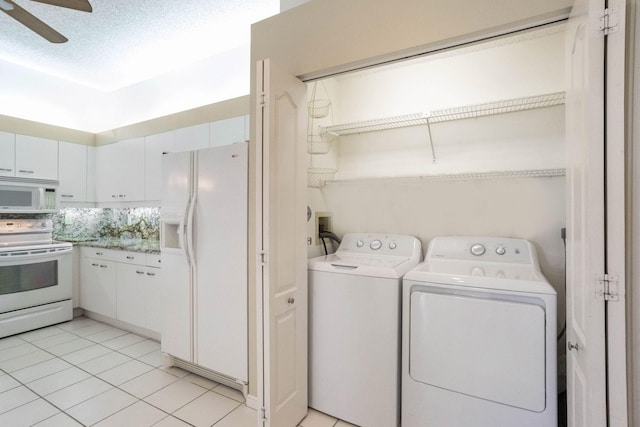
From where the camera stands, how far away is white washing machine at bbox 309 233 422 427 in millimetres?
1768

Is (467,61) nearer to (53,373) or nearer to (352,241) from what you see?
(352,241)

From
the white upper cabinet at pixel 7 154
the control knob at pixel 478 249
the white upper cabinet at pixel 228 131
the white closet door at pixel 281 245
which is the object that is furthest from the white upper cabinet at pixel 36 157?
the control knob at pixel 478 249

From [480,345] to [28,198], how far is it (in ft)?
15.7

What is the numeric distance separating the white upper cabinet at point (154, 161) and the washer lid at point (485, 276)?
2.98 metres

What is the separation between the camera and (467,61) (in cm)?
236

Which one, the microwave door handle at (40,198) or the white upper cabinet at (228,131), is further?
the microwave door handle at (40,198)

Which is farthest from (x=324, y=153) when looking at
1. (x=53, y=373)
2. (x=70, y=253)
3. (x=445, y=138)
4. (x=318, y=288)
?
(x=70, y=253)

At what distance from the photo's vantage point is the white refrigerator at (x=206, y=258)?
2.17 metres

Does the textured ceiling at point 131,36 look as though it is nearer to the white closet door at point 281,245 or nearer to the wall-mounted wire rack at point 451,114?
the wall-mounted wire rack at point 451,114

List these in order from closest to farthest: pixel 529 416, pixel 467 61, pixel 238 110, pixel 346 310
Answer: pixel 529 416
pixel 346 310
pixel 467 61
pixel 238 110

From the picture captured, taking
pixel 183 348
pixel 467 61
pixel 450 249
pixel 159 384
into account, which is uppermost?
pixel 467 61

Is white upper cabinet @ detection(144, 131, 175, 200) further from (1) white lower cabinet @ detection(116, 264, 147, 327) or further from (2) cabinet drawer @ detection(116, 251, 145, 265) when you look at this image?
(1) white lower cabinet @ detection(116, 264, 147, 327)

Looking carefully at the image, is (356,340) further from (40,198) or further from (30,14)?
(40,198)

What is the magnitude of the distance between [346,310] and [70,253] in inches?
144
